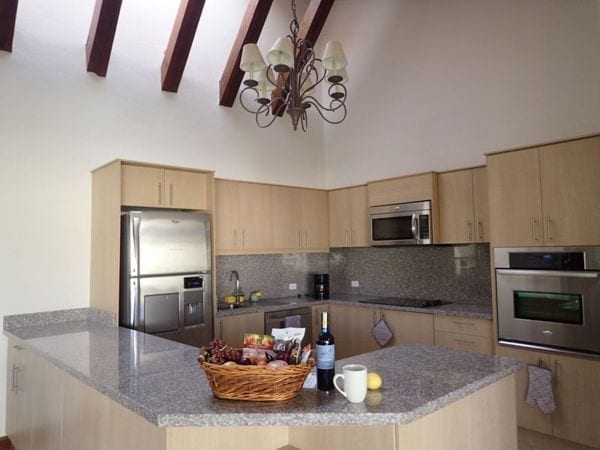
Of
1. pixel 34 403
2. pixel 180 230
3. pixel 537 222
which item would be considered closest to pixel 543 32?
pixel 537 222

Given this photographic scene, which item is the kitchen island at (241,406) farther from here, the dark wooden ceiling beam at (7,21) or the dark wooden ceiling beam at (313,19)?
the dark wooden ceiling beam at (313,19)

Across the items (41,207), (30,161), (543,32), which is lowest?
(41,207)

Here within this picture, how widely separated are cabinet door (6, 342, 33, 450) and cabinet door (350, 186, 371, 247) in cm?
314

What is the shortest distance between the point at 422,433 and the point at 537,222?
2.26 m

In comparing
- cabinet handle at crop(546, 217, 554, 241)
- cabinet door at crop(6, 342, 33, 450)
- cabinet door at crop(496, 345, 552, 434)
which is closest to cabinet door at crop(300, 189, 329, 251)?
cabinet door at crop(496, 345, 552, 434)

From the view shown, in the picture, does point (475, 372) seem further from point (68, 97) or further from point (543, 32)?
point (68, 97)

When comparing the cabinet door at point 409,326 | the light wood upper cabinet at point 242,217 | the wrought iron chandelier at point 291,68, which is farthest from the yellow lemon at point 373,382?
the light wood upper cabinet at point 242,217

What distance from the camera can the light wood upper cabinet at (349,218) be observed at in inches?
183

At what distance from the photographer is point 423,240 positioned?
13.0 ft

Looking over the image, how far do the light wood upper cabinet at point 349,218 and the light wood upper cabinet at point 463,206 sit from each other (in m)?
0.89

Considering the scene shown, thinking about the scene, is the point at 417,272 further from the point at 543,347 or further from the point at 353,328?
the point at 543,347

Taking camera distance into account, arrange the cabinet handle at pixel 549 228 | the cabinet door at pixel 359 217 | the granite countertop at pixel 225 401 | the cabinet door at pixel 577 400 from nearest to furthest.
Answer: the granite countertop at pixel 225 401 < the cabinet door at pixel 577 400 < the cabinet handle at pixel 549 228 < the cabinet door at pixel 359 217

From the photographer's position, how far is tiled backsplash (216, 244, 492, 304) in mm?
4047

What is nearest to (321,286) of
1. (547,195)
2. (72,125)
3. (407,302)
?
(407,302)
